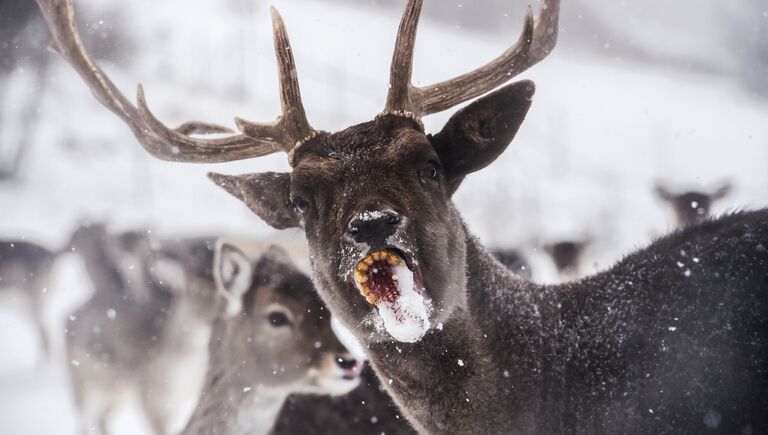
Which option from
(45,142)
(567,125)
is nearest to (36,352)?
(45,142)

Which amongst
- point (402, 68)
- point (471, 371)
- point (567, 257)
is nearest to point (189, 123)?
point (402, 68)

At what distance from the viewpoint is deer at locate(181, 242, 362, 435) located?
563 cm

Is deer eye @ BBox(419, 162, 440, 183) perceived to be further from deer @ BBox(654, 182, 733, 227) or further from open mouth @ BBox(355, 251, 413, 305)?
deer @ BBox(654, 182, 733, 227)

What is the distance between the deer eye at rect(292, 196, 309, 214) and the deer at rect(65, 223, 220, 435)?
5.44 metres

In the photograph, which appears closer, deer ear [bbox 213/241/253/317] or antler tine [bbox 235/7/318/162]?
antler tine [bbox 235/7/318/162]

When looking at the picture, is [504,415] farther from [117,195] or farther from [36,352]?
[117,195]

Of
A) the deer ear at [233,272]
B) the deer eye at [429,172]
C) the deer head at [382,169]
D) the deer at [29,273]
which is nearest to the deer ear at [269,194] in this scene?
the deer head at [382,169]

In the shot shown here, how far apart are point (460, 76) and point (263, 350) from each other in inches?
126


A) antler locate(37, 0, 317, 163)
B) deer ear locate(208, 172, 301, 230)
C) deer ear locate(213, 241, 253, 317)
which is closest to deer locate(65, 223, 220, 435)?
deer ear locate(213, 241, 253, 317)

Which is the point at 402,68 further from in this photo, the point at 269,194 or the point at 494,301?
the point at 494,301

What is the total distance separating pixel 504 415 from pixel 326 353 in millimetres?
3009

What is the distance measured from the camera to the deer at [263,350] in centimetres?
563

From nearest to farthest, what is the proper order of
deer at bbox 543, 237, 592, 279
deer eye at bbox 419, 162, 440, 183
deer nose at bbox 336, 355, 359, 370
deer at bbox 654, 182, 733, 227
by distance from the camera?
deer eye at bbox 419, 162, 440, 183
deer nose at bbox 336, 355, 359, 370
deer at bbox 654, 182, 733, 227
deer at bbox 543, 237, 592, 279

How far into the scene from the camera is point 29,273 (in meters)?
10.7
